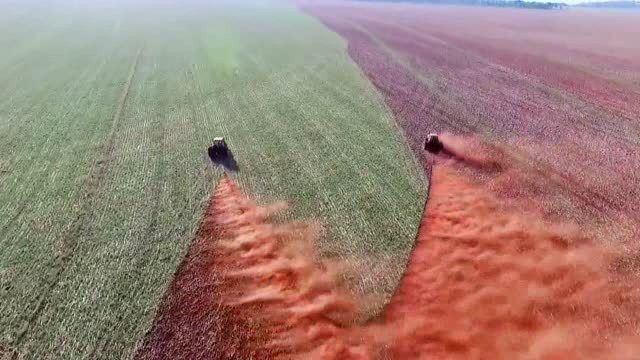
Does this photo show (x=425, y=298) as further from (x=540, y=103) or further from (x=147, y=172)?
(x=540, y=103)

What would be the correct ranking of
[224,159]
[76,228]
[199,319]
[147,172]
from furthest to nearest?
[224,159] < [147,172] < [76,228] < [199,319]

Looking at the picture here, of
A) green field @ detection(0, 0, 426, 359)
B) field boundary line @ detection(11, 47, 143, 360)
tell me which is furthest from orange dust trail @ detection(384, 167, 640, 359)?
field boundary line @ detection(11, 47, 143, 360)

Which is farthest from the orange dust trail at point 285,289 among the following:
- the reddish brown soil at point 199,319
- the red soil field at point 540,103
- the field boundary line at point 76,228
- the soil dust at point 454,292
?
the red soil field at point 540,103

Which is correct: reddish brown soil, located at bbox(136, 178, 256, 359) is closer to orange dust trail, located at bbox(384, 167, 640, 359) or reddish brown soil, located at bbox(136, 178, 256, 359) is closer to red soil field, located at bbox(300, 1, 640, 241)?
orange dust trail, located at bbox(384, 167, 640, 359)

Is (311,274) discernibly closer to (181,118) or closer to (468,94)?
(181,118)

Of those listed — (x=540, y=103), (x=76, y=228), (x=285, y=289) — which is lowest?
(x=285, y=289)

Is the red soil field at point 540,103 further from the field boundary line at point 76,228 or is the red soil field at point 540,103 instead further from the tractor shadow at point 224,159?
the field boundary line at point 76,228

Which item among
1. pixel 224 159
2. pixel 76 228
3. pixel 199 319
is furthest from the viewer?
pixel 224 159

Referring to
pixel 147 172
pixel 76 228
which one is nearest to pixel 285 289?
pixel 76 228
